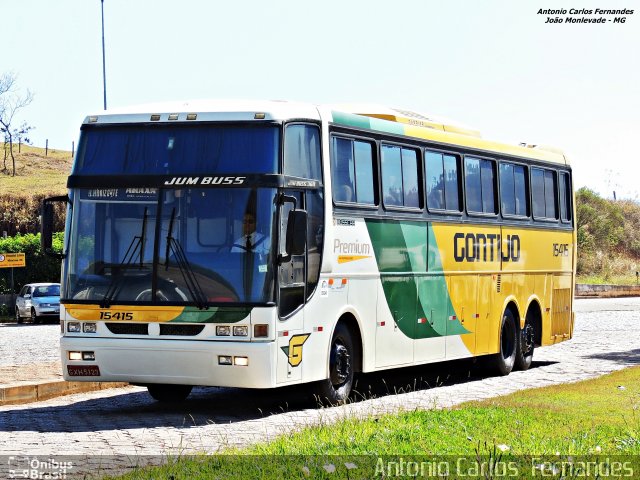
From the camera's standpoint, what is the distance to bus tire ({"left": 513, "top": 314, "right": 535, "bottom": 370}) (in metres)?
22.0

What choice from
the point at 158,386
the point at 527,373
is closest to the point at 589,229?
the point at 527,373

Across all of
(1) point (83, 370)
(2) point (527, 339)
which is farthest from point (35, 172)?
(1) point (83, 370)

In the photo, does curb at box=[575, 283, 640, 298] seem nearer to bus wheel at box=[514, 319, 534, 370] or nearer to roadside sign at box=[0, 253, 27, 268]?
roadside sign at box=[0, 253, 27, 268]

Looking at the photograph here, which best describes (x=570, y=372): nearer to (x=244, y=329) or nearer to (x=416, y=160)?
(x=416, y=160)

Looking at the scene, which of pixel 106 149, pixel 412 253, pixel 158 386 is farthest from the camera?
pixel 412 253

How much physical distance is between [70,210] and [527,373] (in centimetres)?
942

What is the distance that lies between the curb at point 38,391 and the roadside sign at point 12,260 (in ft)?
114

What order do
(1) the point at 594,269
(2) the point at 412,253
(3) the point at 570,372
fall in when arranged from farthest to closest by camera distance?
(1) the point at 594,269
(3) the point at 570,372
(2) the point at 412,253

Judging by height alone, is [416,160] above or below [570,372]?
above

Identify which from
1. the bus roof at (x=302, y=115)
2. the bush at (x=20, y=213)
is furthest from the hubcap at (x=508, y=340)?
the bush at (x=20, y=213)

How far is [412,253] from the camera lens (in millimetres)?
18062

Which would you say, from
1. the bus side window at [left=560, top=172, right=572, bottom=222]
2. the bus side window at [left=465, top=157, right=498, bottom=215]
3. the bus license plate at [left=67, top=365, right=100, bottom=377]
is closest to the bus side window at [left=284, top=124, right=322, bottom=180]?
the bus license plate at [left=67, top=365, right=100, bottom=377]

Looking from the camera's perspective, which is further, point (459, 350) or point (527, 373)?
point (527, 373)

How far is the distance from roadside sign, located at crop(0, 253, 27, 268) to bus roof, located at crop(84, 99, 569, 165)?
34230 millimetres
